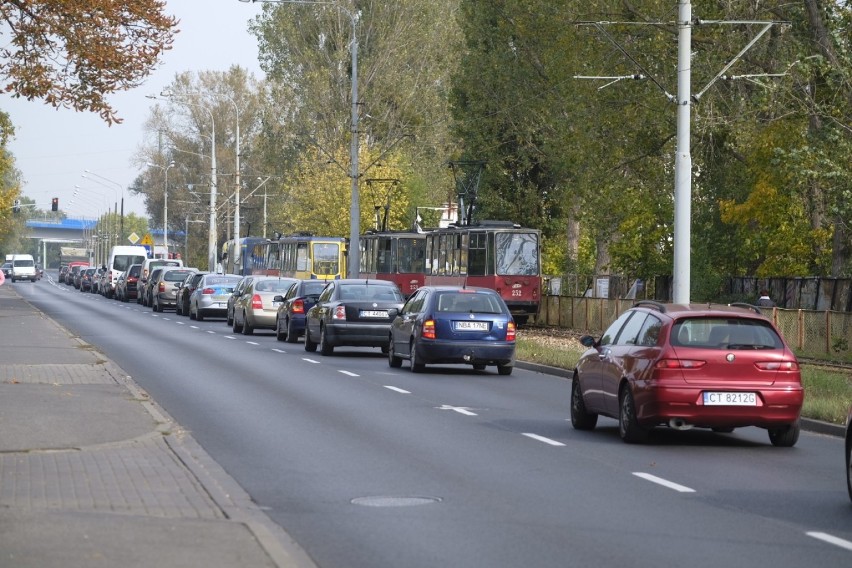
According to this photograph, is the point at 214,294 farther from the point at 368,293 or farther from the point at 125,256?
the point at 125,256

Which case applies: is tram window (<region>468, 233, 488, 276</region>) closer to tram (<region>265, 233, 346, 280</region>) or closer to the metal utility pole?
tram (<region>265, 233, 346, 280</region>)

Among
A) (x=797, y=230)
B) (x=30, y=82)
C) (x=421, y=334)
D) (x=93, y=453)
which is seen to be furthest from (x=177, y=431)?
(x=797, y=230)

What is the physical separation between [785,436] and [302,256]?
50643mm

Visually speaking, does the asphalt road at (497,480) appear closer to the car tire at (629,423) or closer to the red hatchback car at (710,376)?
the car tire at (629,423)

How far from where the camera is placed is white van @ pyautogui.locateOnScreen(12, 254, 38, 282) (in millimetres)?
A: 148750

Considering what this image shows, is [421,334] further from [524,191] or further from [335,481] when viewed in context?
[524,191]

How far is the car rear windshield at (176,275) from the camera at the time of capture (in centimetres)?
6269

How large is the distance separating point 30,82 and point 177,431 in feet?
69.5

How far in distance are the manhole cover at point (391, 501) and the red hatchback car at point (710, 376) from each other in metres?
4.43

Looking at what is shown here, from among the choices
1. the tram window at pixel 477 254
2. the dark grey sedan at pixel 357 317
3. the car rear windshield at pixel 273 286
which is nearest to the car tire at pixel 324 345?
the dark grey sedan at pixel 357 317

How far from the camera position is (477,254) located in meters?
50.9

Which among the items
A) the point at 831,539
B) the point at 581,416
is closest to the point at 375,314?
the point at 581,416

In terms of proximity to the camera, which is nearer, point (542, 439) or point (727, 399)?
point (727, 399)

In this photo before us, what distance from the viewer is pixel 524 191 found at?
59938 millimetres
